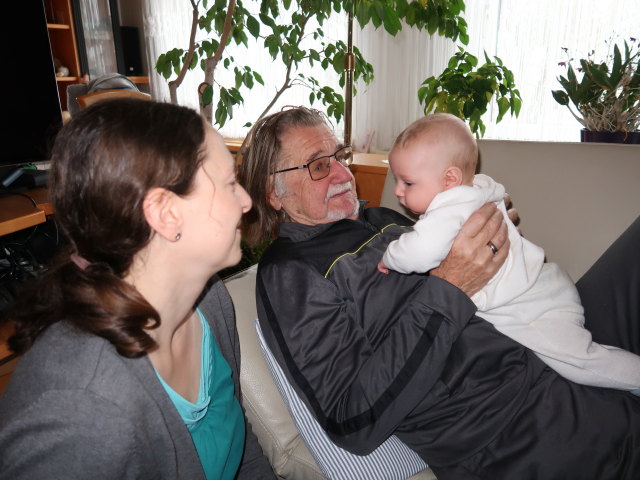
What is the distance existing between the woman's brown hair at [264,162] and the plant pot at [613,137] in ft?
4.11

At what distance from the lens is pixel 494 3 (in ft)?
10.3

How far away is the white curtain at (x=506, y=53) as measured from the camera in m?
2.87

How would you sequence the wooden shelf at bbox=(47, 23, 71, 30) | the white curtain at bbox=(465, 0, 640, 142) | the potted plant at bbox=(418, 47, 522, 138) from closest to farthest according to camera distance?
the potted plant at bbox=(418, 47, 522, 138), the white curtain at bbox=(465, 0, 640, 142), the wooden shelf at bbox=(47, 23, 71, 30)

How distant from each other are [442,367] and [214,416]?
0.52 m

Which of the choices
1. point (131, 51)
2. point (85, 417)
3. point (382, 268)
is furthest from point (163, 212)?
point (131, 51)

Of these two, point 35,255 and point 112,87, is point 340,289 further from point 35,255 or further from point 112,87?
point 112,87

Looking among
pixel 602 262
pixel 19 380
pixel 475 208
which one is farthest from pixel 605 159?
pixel 19 380

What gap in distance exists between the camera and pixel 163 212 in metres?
0.69

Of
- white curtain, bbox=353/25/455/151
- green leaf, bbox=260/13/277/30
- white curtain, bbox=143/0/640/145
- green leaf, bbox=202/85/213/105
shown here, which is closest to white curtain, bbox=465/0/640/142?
white curtain, bbox=143/0/640/145

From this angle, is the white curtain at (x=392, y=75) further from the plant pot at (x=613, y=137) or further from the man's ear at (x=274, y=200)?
the man's ear at (x=274, y=200)

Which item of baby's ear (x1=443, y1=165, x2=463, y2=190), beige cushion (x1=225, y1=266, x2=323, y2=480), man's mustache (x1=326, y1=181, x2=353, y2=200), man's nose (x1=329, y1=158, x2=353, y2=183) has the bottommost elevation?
beige cushion (x1=225, y1=266, x2=323, y2=480)

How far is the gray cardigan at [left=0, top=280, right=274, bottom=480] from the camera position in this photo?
0.58m

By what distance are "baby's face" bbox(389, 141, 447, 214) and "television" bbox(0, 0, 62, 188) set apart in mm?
1260

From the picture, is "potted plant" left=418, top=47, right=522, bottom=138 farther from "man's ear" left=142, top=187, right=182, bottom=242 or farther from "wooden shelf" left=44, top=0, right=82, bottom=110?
"wooden shelf" left=44, top=0, right=82, bottom=110
